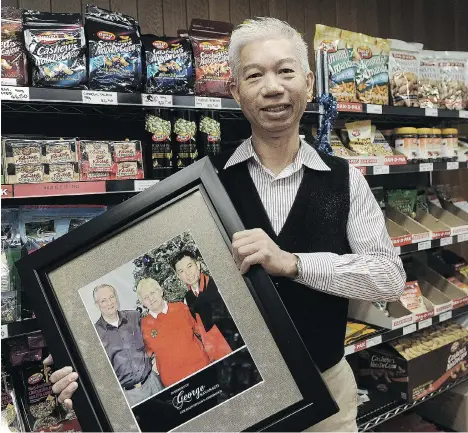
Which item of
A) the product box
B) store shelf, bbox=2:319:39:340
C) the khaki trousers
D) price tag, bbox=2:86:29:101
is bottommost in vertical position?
the product box

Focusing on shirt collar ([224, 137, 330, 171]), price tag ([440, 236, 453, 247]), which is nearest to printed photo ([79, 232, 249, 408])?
shirt collar ([224, 137, 330, 171])

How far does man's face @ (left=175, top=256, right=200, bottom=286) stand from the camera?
1.01m

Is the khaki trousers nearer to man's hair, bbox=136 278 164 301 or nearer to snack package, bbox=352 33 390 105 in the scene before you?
man's hair, bbox=136 278 164 301

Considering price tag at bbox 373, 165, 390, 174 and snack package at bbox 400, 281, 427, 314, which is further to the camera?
snack package at bbox 400, 281, 427, 314

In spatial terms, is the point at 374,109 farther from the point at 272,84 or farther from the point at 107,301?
the point at 107,301

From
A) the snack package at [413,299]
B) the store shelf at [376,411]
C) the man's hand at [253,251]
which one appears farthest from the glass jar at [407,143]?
the man's hand at [253,251]

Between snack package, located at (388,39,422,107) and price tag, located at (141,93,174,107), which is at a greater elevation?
snack package, located at (388,39,422,107)

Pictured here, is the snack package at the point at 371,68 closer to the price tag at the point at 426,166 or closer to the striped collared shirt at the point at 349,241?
the price tag at the point at 426,166

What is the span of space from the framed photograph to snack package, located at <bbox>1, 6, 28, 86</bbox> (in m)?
0.83

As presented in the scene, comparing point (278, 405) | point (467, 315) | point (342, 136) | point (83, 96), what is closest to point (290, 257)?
point (278, 405)

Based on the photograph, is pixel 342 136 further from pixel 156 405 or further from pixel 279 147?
pixel 156 405

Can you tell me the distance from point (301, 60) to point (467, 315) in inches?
98.5

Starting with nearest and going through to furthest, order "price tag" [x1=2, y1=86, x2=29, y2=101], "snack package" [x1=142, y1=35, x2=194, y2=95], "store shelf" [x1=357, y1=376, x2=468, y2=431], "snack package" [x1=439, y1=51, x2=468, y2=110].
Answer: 1. "price tag" [x1=2, y1=86, x2=29, y2=101]
2. "snack package" [x1=142, y1=35, x2=194, y2=95]
3. "store shelf" [x1=357, y1=376, x2=468, y2=431]
4. "snack package" [x1=439, y1=51, x2=468, y2=110]

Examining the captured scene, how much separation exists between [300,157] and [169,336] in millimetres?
607
